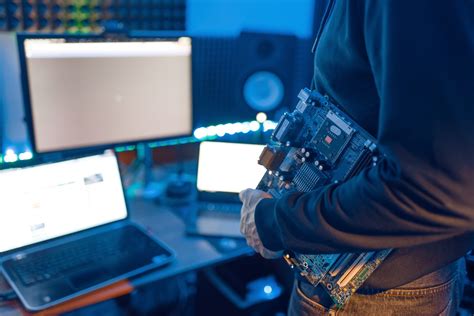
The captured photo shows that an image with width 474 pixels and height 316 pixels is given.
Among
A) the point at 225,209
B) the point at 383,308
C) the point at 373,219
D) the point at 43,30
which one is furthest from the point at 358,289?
the point at 43,30

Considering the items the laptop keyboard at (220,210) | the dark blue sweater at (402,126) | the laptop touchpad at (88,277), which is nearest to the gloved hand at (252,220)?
the dark blue sweater at (402,126)

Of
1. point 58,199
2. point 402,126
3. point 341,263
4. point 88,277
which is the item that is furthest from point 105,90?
point 402,126

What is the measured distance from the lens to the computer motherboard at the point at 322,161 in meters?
0.89

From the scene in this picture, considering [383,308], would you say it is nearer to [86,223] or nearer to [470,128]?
[470,128]

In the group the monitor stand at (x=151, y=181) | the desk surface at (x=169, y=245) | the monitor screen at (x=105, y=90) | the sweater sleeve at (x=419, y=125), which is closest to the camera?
the sweater sleeve at (x=419, y=125)

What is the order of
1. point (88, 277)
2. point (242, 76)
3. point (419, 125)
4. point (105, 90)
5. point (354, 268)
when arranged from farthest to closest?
point (242, 76) → point (105, 90) → point (88, 277) → point (354, 268) → point (419, 125)

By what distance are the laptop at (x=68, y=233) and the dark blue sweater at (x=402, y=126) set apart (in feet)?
1.80

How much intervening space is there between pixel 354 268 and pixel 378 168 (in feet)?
0.79

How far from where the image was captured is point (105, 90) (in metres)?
1.47

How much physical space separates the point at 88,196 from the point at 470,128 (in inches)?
40.5

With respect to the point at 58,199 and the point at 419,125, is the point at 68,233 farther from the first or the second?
the point at 419,125

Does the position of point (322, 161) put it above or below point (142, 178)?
above

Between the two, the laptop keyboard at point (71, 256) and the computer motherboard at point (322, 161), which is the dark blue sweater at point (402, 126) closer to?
the computer motherboard at point (322, 161)

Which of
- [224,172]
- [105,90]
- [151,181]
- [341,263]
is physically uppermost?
[105,90]
